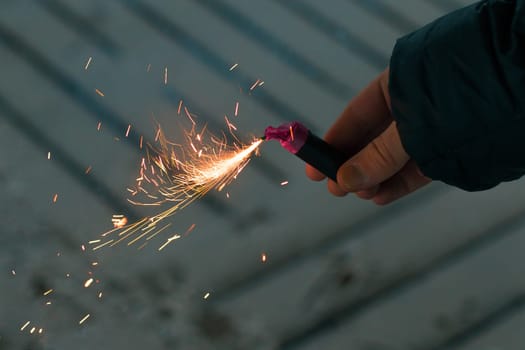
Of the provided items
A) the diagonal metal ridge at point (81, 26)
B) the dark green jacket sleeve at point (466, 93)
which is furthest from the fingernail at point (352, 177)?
the diagonal metal ridge at point (81, 26)

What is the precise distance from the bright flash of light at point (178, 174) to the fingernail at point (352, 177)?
0.87 feet

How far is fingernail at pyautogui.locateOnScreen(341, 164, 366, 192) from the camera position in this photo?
3.24 feet

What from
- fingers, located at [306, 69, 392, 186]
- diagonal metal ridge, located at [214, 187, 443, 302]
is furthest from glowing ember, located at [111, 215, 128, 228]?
fingers, located at [306, 69, 392, 186]

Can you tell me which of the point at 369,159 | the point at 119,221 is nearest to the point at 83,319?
the point at 119,221

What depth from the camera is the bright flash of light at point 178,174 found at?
1.18m

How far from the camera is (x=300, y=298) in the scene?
1.12 meters

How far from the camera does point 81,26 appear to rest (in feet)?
4.69

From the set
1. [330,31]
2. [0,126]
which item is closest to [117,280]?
[0,126]

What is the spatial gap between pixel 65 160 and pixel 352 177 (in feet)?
2.13

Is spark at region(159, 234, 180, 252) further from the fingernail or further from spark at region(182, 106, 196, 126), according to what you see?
the fingernail

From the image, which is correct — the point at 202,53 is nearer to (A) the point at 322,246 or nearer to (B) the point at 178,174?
(B) the point at 178,174

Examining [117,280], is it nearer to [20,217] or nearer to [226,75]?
[20,217]

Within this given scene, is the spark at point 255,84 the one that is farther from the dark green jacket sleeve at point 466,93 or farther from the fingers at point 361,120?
the dark green jacket sleeve at point 466,93

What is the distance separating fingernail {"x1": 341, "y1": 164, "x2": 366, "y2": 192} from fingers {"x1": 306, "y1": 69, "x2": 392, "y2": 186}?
15cm
